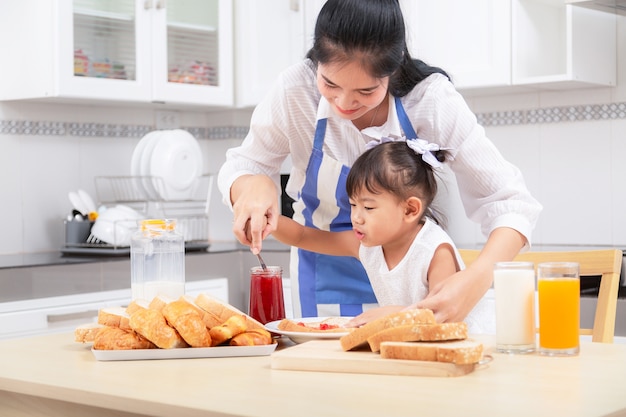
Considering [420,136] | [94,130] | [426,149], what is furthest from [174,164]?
[426,149]

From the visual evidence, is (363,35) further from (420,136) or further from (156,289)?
(156,289)

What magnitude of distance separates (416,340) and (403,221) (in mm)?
499

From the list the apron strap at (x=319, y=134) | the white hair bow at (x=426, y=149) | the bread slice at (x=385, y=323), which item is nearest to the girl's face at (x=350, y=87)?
the white hair bow at (x=426, y=149)

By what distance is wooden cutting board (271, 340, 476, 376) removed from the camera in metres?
1.22

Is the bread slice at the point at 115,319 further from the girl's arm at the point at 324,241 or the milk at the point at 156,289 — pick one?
the girl's arm at the point at 324,241

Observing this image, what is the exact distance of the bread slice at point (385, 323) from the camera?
1.31 metres

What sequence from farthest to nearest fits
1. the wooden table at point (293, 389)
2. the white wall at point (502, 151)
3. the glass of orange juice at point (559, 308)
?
the white wall at point (502, 151) < the glass of orange juice at point (559, 308) < the wooden table at point (293, 389)

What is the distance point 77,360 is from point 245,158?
0.64 m

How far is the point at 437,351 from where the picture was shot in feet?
4.06

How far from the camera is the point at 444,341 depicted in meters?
1.30

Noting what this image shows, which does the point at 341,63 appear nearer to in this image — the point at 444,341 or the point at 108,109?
the point at 444,341

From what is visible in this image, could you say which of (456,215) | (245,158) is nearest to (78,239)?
(456,215)

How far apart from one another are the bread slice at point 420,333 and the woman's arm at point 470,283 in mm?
153

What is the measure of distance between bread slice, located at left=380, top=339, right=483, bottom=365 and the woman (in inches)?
7.5
